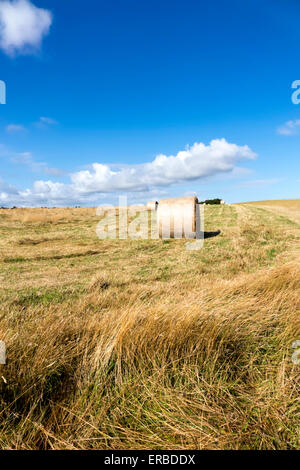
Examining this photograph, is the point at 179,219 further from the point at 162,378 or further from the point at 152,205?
the point at 152,205

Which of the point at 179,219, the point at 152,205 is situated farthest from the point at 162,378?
the point at 152,205

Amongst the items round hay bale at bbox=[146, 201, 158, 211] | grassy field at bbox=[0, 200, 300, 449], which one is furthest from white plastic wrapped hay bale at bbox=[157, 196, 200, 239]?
round hay bale at bbox=[146, 201, 158, 211]

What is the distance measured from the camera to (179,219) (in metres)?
15.2

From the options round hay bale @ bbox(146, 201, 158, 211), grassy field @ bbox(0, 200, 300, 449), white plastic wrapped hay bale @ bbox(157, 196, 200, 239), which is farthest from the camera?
round hay bale @ bbox(146, 201, 158, 211)

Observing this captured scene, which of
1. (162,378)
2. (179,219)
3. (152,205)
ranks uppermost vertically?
(152,205)

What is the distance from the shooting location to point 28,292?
265 inches

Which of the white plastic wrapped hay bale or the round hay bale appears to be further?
the round hay bale

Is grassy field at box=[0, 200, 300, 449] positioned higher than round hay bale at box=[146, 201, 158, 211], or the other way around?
round hay bale at box=[146, 201, 158, 211]

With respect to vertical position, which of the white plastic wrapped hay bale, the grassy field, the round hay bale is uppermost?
the round hay bale

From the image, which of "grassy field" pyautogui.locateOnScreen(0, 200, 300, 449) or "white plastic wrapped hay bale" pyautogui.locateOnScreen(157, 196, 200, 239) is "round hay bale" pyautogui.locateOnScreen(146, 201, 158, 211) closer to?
"white plastic wrapped hay bale" pyautogui.locateOnScreen(157, 196, 200, 239)

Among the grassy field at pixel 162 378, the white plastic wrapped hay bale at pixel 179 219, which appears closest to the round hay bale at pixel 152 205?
the white plastic wrapped hay bale at pixel 179 219

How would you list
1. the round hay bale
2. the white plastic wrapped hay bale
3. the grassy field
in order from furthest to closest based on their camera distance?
the round hay bale
the white plastic wrapped hay bale
the grassy field

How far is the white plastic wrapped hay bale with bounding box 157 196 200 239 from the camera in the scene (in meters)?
15.0

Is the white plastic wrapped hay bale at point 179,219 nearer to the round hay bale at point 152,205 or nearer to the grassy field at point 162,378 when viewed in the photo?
the grassy field at point 162,378
